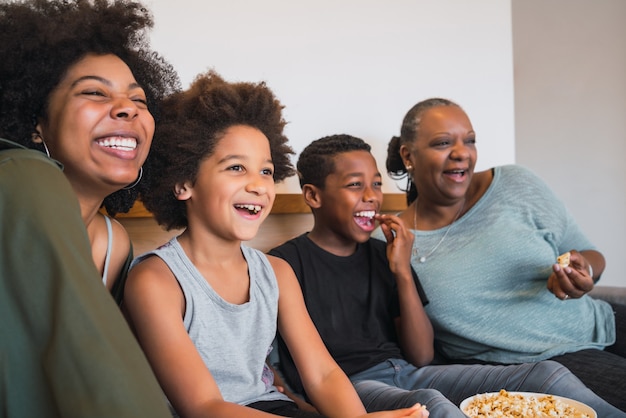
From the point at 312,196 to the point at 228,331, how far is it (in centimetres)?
64

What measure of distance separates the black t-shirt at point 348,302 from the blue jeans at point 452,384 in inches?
2.1

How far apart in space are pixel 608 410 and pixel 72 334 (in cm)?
117

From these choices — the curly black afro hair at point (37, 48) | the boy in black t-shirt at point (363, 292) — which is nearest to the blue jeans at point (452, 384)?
the boy in black t-shirt at point (363, 292)

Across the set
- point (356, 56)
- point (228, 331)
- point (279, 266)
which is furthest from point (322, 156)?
point (228, 331)

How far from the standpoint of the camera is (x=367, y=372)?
1.69 metres

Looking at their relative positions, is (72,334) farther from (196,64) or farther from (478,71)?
(478,71)

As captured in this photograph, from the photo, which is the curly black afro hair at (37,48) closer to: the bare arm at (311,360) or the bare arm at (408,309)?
the bare arm at (311,360)

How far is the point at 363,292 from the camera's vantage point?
184 cm

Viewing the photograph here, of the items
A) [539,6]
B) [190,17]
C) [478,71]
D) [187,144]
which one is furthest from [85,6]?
[539,6]

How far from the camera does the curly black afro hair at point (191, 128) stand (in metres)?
1.45

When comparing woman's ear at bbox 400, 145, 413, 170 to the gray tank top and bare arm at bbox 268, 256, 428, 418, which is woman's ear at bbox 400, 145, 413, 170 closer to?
bare arm at bbox 268, 256, 428, 418

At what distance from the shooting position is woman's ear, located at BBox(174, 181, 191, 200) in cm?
147

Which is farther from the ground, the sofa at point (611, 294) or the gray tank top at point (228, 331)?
the gray tank top at point (228, 331)

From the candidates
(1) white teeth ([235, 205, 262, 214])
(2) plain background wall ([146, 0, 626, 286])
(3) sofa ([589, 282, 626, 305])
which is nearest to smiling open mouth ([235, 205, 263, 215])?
(1) white teeth ([235, 205, 262, 214])
